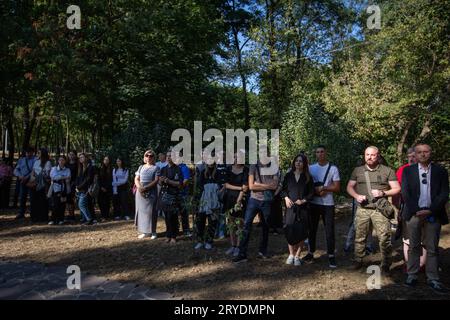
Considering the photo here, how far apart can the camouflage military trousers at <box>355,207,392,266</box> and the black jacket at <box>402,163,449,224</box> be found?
0.33 metres

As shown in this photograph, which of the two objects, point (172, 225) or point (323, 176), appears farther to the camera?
point (172, 225)

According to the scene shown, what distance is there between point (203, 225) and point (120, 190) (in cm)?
416

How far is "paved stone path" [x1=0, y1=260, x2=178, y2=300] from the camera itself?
4.98 metres

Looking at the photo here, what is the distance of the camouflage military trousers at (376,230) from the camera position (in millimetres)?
5480

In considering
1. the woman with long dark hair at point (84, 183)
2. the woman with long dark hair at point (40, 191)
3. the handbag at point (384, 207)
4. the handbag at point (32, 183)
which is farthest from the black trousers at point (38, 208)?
the handbag at point (384, 207)

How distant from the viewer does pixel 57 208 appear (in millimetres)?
10023

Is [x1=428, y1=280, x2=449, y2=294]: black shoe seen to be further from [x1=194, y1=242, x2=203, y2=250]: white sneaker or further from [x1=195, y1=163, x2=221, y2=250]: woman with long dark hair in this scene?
[x1=194, y1=242, x2=203, y2=250]: white sneaker

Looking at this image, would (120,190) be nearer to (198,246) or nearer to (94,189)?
(94,189)

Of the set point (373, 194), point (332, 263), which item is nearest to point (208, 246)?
point (332, 263)

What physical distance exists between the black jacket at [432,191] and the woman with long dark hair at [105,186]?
7893 mm

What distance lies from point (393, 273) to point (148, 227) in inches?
195

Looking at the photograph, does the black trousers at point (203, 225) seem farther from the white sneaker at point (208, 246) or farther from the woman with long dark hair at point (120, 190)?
the woman with long dark hair at point (120, 190)
